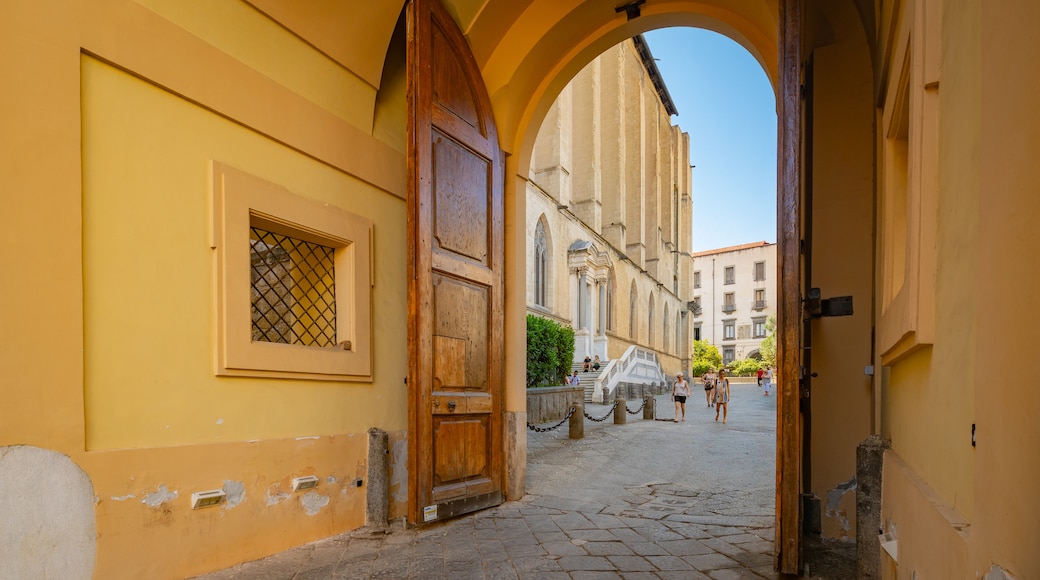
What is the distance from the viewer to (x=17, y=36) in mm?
2711

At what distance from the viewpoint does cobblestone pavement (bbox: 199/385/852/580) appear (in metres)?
3.71

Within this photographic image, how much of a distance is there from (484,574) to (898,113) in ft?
11.9

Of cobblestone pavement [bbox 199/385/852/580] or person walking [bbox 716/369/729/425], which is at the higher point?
cobblestone pavement [bbox 199/385/852/580]

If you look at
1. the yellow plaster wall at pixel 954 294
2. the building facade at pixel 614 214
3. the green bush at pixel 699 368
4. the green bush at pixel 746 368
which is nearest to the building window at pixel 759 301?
the green bush at pixel 746 368

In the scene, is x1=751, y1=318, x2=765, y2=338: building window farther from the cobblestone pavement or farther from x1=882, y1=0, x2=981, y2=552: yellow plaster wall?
x1=882, y1=0, x2=981, y2=552: yellow plaster wall

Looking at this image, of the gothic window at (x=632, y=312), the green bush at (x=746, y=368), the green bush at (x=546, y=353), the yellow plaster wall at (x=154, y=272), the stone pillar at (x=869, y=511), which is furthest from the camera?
the green bush at (x=746, y=368)

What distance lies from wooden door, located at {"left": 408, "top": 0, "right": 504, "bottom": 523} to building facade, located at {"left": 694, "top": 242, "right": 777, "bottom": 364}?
5907cm

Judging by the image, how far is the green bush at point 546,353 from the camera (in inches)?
635

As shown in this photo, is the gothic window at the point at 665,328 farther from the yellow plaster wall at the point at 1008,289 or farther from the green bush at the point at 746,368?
the yellow plaster wall at the point at 1008,289

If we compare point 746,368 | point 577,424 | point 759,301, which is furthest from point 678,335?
point 577,424

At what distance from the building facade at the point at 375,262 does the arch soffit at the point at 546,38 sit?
0.04 meters

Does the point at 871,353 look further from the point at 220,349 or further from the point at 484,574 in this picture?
the point at 220,349

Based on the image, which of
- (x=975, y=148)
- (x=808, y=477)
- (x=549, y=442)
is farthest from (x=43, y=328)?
(x=549, y=442)

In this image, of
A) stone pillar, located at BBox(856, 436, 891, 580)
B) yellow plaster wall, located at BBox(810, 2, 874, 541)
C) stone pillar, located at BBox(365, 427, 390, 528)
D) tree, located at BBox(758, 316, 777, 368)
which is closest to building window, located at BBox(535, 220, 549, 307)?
yellow plaster wall, located at BBox(810, 2, 874, 541)
